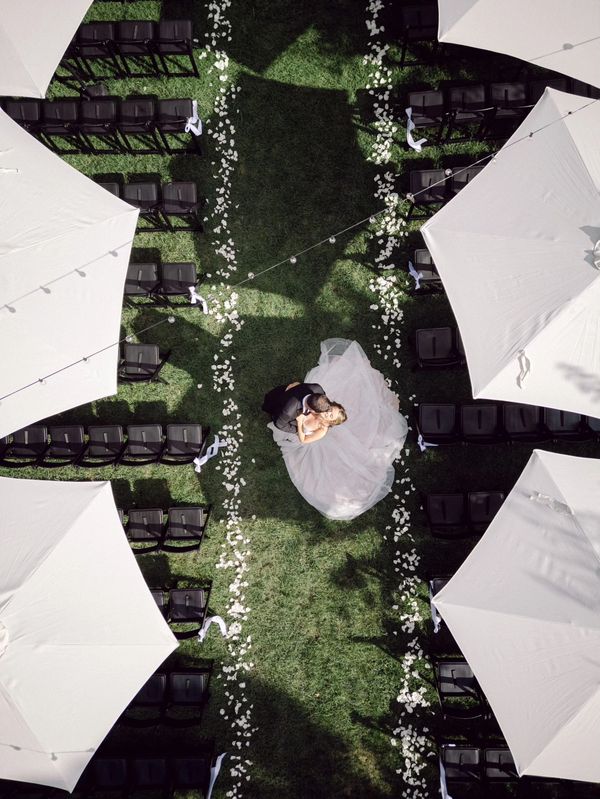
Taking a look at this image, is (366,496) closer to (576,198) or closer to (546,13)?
(576,198)

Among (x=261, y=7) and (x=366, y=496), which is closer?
(x=366, y=496)

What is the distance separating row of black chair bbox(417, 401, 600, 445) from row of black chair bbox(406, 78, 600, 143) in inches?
144

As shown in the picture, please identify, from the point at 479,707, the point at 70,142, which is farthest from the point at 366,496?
the point at 70,142

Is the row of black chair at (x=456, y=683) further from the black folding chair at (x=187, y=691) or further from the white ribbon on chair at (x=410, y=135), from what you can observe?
the white ribbon on chair at (x=410, y=135)

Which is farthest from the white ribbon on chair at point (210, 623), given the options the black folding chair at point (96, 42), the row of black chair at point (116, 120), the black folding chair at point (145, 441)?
the black folding chair at point (96, 42)

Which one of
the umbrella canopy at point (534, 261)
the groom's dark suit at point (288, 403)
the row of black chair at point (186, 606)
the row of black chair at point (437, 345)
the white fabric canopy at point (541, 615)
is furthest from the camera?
the row of black chair at point (186, 606)

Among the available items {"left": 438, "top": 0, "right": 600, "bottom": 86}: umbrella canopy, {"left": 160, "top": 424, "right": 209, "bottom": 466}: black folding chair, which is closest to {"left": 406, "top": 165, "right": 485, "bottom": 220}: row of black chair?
{"left": 438, "top": 0, "right": 600, "bottom": 86}: umbrella canopy

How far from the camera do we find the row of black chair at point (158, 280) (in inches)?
286

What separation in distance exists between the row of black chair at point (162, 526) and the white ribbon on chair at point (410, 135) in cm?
547

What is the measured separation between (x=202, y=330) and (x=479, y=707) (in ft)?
19.6

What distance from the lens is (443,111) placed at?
7.20 metres

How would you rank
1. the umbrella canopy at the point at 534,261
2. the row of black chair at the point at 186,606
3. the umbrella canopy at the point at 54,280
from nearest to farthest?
the umbrella canopy at the point at 534,261
the umbrella canopy at the point at 54,280
the row of black chair at the point at 186,606

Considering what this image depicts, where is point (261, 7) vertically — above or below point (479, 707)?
above

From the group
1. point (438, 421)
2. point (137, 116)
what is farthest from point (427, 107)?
point (438, 421)
